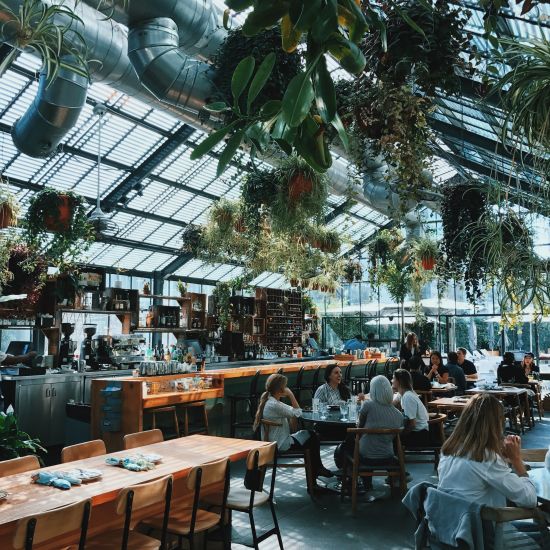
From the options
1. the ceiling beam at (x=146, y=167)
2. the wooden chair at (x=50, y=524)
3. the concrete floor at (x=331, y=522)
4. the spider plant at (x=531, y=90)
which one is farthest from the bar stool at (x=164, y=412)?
the ceiling beam at (x=146, y=167)

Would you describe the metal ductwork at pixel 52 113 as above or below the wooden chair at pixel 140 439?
above

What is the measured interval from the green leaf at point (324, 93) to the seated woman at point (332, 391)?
6826 mm

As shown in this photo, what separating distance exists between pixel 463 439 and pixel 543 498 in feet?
2.01

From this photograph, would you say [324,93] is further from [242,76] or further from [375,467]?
[375,467]

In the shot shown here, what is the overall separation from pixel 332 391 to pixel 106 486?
458 cm

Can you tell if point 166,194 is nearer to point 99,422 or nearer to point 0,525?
point 99,422

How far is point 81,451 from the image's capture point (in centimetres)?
451

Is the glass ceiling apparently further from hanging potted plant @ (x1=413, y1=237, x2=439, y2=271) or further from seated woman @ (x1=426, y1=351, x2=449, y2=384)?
seated woman @ (x1=426, y1=351, x2=449, y2=384)

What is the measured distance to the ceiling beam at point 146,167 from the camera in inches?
525

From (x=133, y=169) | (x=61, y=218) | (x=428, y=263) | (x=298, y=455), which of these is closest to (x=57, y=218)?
(x=61, y=218)

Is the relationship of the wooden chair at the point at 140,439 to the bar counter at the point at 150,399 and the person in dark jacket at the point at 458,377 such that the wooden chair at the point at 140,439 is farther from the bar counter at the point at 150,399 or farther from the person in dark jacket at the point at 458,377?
the person in dark jacket at the point at 458,377

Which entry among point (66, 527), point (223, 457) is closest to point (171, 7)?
point (223, 457)

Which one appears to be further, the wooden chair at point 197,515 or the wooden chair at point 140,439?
the wooden chair at point 140,439

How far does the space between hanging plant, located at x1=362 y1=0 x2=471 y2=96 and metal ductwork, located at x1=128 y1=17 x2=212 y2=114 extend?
241 centimetres
